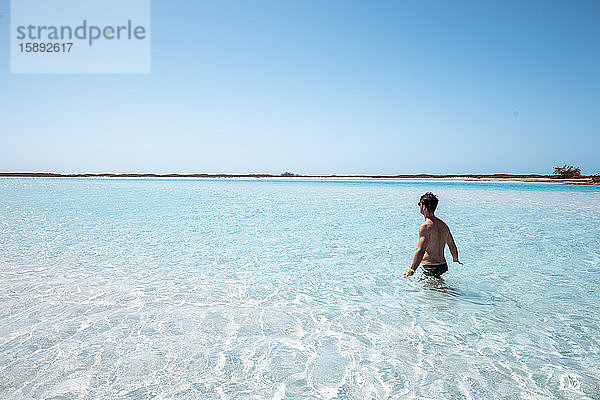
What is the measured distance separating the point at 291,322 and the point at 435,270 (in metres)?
2.44

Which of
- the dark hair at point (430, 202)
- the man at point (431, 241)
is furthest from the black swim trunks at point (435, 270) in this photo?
the dark hair at point (430, 202)

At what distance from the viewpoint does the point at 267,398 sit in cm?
289

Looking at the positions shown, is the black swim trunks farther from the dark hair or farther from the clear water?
the dark hair

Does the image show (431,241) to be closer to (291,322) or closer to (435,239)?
(435,239)

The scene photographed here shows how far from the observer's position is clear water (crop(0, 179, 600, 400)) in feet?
10.1

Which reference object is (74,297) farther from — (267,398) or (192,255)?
(267,398)

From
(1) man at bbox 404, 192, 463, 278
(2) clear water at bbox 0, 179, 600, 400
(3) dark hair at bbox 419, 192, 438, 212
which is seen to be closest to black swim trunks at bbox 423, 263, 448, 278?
(1) man at bbox 404, 192, 463, 278

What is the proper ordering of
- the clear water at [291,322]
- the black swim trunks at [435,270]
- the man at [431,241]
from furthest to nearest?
the black swim trunks at [435,270], the man at [431,241], the clear water at [291,322]

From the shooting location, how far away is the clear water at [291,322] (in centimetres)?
308

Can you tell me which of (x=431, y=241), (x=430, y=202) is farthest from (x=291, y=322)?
(x=430, y=202)

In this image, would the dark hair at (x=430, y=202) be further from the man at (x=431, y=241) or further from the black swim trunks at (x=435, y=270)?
the black swim trunks at (x=435, y=270)

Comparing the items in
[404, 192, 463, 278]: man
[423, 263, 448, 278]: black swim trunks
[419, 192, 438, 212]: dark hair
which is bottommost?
[423, 263, 448, 278]: black swim trunks

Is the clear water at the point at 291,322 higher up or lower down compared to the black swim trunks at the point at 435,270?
lower down

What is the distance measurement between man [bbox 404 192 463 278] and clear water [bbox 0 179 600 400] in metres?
0.30
